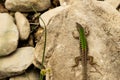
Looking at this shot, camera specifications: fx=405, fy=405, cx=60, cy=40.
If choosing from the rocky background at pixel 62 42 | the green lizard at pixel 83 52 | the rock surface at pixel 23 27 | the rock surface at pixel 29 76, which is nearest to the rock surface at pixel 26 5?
the rocky background at pixel 62 42

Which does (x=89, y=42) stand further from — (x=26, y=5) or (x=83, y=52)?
(x=26, y=5)

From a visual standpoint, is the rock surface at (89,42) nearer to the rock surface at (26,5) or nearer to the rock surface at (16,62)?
the rock surface at (16,62)

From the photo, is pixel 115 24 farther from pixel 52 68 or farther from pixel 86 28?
pixel 52 68

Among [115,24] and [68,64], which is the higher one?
[115,24]

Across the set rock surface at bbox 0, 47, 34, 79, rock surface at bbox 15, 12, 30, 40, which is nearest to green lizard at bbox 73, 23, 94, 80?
rock surface at bbox 0, 47, 34, 79

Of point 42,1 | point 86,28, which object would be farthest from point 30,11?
point 86,28

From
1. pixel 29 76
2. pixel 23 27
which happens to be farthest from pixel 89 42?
pixel 23 27
